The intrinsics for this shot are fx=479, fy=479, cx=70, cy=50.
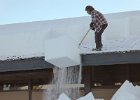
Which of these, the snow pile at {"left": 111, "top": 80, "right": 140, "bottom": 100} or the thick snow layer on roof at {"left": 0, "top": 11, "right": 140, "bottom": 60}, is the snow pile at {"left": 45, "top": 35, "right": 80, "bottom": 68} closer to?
the thick snow layer on roof at {"left": 0, "top": 11, "right": 140, "bottom": 60}

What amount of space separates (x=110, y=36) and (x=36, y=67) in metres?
1.89

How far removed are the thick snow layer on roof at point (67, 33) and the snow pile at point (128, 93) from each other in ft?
3.10

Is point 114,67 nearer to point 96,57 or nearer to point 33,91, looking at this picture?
point 96,57

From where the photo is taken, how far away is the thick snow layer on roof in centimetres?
923

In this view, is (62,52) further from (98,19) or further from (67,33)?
(67,33)

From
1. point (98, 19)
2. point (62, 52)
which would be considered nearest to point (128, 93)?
point (62, 52)

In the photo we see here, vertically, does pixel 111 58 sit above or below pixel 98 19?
below

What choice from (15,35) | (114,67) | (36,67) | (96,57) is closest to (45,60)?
(36,67)

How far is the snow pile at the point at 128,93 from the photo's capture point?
777 centimetres

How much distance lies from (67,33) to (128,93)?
8.49 ft

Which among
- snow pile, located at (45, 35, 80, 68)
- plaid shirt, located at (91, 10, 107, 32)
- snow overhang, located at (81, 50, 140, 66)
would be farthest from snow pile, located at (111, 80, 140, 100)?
plaid shirt, located at (91, 10, 107, 32)

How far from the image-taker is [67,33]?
998cm

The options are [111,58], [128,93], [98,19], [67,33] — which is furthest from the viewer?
[67,33]

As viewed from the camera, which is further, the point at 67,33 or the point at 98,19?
the point at 67,33
